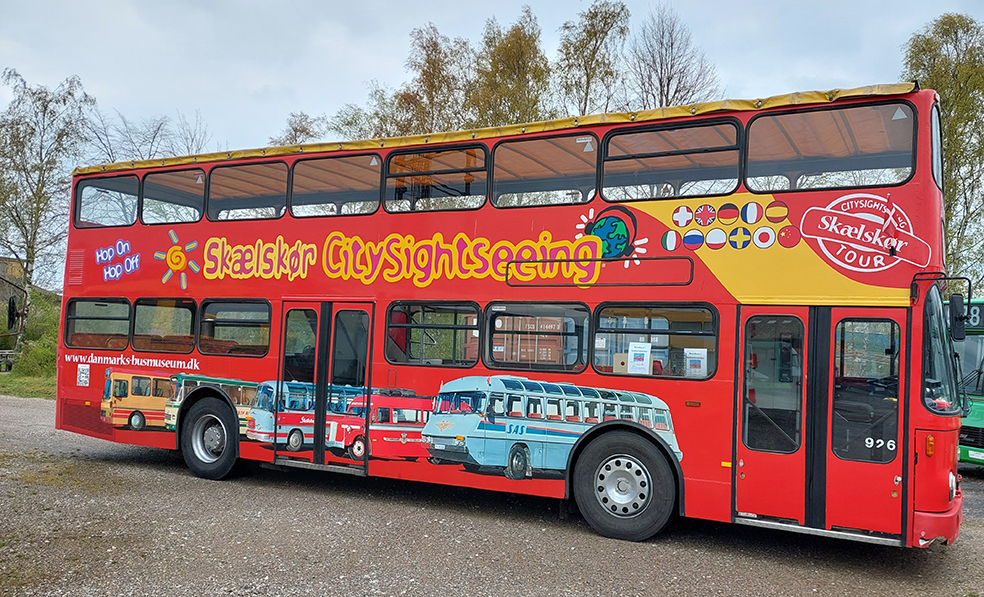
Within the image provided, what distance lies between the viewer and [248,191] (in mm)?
9531

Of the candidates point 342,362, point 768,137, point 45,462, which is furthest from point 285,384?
point 768,137

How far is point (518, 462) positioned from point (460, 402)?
0.88 meters

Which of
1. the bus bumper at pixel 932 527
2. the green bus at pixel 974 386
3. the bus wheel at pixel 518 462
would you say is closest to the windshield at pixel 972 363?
the green bus at pixel 974 386

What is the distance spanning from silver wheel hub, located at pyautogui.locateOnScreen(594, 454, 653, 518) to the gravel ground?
0.32m

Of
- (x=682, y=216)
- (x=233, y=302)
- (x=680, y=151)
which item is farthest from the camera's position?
(x=233, y=302)

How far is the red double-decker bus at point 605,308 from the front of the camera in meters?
6.07

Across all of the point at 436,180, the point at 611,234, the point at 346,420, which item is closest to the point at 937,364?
the point at 611,234

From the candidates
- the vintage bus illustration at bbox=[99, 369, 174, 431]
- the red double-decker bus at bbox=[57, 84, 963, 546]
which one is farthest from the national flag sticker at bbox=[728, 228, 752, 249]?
the vintage bus illustration at bbox=[99, 369, 174, 431]

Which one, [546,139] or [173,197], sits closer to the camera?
[546,139]

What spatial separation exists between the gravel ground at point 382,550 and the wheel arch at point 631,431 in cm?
47

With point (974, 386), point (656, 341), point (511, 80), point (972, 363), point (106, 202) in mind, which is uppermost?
point (511, 80)

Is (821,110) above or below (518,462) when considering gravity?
above

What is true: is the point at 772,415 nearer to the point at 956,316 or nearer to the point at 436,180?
the point at 956,316

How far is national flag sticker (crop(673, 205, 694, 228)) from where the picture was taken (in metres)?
6.87
